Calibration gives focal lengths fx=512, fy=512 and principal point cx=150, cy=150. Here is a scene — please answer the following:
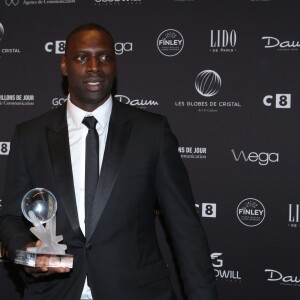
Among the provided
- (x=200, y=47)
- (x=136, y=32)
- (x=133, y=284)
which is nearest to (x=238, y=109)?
(x=200, y=47)

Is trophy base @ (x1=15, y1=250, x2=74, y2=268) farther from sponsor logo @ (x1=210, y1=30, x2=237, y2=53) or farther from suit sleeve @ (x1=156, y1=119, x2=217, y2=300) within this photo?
sponsor logo @ (x1=210, y1=30, x2=237, y2=53)

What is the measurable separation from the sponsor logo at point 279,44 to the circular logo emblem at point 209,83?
40 centimetres

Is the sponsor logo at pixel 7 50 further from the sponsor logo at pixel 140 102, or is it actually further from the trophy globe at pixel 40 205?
the trophy globe at pixel 40 205

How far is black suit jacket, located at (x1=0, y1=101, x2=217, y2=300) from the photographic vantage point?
1940mm

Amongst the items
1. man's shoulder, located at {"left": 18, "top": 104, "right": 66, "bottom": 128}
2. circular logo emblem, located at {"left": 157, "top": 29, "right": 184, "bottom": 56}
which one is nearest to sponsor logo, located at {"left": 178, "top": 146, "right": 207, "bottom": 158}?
circular logo emblem, located at {"left": 157, "top": 29, "right": 184, "bottom": 56}

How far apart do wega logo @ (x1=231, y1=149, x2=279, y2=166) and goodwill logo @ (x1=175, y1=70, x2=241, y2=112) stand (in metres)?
0.32

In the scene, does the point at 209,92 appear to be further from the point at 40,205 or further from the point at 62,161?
the point at 40,205

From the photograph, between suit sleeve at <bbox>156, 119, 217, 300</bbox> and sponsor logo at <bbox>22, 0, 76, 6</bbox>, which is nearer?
suit sleeve at <bbox>156, 119, 217, 300</bbox>

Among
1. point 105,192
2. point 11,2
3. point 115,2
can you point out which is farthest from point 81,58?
point 11,2

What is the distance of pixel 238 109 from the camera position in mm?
3518

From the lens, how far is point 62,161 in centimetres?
201

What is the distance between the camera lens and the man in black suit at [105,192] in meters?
1.94

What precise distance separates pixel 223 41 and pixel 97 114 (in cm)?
172

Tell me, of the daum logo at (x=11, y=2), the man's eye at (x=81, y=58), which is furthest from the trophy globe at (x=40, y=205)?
the daum logo at (x=11, y=2)
